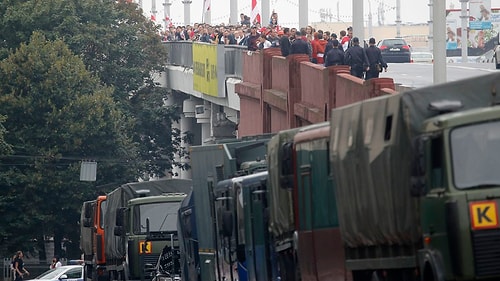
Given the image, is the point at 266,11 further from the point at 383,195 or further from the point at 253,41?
the point at 383,195

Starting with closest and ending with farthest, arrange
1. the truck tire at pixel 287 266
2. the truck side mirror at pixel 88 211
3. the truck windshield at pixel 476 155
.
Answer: the truck windshield at pixel 476 155 < the truck tire at pixel 287 266 < the truck side mirror at pixel 88 211

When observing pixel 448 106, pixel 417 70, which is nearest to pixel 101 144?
pixel 417 70

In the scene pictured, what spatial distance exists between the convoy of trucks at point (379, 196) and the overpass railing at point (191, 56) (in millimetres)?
24775

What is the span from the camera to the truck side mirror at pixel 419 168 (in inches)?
502

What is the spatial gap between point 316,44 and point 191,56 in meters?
22.8

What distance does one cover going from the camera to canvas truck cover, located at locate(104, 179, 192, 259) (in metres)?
33.8

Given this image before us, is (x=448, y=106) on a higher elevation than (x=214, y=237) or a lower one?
higher

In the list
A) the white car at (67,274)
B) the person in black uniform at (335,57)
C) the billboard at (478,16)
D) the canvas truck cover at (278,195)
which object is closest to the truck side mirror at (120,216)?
the person in black uniform at (335,57)

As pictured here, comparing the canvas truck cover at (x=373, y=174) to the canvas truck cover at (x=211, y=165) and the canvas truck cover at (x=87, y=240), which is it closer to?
the canvas truck cover at (x=211, y=165)

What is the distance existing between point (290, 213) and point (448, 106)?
19.6 feet

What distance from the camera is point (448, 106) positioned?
13320mm

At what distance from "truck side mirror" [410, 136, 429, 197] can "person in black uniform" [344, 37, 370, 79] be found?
19385 millimetres

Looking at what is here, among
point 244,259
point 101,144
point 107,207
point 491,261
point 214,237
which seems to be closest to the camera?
point 491,261

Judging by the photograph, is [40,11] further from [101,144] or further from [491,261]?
[491,261]
